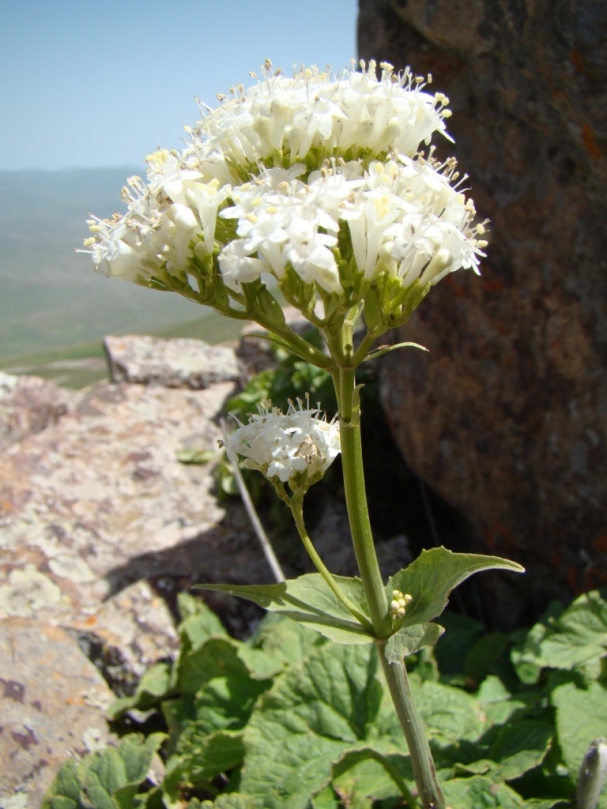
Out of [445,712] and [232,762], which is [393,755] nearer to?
[445,712]

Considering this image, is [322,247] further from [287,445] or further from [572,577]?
[572,577]

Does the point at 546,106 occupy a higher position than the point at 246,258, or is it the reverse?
the point at 546,106

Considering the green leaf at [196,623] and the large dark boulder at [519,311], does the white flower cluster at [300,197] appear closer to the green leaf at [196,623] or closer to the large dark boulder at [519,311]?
the large dark boulder at [519,311]

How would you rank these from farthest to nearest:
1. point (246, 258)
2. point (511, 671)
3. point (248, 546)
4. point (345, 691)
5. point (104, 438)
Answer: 1. point (104, 438)
2. point (248, 546)
3. point (511, 671)
4. point (345, 691)
5. point (246, 258)

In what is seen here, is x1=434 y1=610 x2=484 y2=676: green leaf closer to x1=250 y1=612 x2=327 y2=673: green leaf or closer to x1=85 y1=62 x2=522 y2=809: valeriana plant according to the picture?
x1=250 y1=612 x2=327 y2=673: green leaf

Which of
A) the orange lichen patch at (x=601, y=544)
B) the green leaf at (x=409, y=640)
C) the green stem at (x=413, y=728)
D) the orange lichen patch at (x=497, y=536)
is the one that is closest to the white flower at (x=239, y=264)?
the green leaf at (x=409, y=640)

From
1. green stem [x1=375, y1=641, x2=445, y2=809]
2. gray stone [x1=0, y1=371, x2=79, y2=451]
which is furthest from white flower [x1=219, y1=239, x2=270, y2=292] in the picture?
gray stone [x1=0, y1=371, x2=79, y2=451]

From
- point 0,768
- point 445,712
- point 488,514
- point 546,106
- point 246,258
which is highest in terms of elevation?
point 546,106

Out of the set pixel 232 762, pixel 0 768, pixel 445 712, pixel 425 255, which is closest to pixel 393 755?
pixel 445 712
